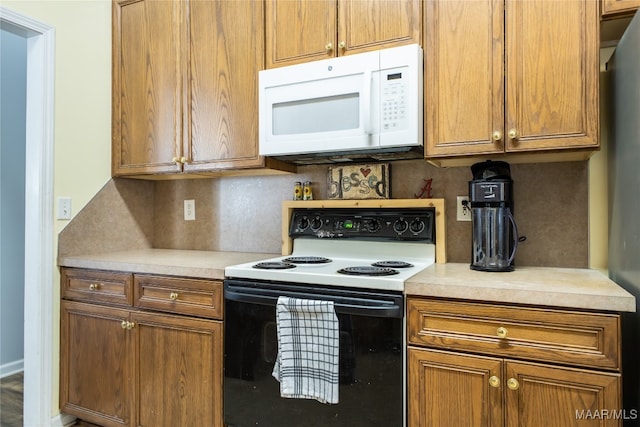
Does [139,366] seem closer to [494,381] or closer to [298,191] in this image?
[298,191]

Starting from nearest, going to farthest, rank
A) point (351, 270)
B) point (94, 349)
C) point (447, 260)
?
point (351, 270) < point (447, 260) < point (94, 349)

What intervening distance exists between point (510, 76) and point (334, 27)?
2.51 ft

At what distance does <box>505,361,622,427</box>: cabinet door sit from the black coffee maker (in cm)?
46

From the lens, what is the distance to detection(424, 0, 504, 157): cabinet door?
152 cm

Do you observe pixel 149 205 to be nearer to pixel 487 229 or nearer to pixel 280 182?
pixel 280 182

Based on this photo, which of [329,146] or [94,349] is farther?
[94,349]

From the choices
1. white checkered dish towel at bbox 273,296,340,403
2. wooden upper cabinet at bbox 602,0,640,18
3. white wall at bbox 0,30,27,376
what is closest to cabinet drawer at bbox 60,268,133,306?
white checkered dish towel at bbox 273,296,340,403

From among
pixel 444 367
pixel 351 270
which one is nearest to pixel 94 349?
pixel 351 270

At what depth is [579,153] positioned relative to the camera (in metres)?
1.51

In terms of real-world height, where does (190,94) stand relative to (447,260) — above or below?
above

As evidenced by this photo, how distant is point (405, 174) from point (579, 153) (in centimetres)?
72

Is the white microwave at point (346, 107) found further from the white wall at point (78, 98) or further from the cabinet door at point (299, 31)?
the white wall at point (78, 98)

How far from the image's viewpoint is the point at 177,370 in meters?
1.79

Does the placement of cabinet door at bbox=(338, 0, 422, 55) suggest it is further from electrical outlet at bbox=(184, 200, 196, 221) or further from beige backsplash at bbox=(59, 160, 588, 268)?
electrical outlet at bbox=(184, 200, 196, 221)
